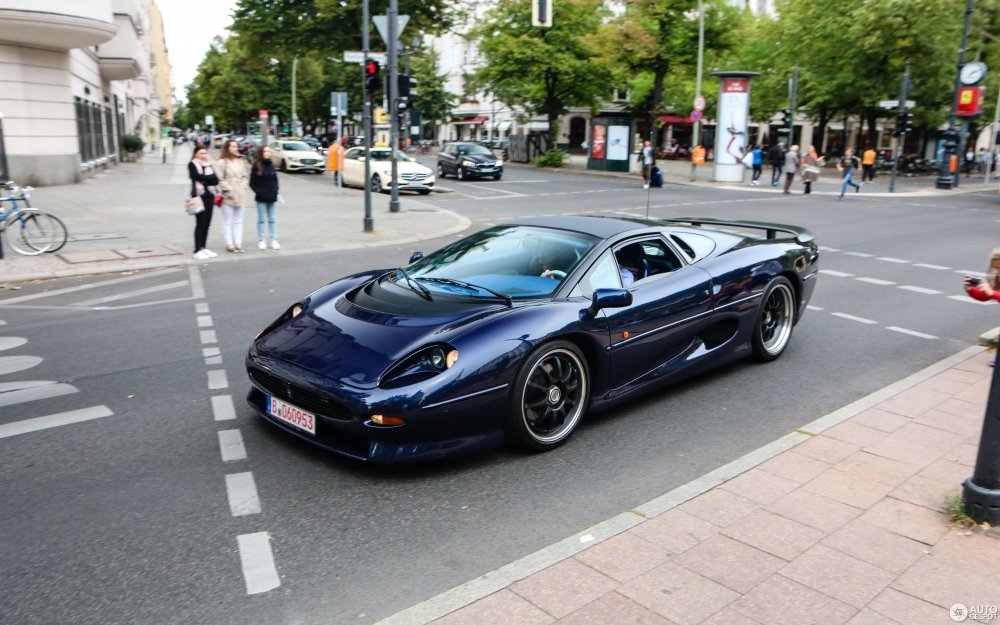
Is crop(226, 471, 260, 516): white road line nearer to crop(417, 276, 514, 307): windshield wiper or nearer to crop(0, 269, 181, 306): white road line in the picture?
crop(417, 276, 514, 307): windshield wiper

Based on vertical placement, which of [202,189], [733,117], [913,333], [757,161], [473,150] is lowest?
[913,333]

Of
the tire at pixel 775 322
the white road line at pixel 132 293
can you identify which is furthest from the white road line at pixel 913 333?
the white road line at pixel 132 293

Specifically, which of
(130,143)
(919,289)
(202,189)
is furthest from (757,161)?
(130,143)

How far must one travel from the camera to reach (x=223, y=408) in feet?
17.6

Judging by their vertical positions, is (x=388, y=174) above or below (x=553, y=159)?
below

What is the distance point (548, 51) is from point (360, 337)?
39.6m

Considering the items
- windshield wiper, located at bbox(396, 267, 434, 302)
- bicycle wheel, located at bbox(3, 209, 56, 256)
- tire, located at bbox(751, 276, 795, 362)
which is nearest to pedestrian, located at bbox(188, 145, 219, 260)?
bicycle wheel, located at bbox(3, 209, 56, 256)

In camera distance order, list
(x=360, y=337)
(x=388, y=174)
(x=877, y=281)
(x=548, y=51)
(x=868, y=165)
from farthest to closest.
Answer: (x=548, y=51)
(x=868, y=165)
(x=388, y=174)
(x=877, y=281)
(x=360, y=337)

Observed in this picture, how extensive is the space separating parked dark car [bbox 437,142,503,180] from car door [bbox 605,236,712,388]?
2732cm

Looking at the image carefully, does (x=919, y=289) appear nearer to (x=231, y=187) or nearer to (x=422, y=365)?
(x=422, y=365)

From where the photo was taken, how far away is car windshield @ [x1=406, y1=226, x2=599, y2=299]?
502 centimetres

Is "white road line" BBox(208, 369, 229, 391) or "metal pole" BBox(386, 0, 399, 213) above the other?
"metal pole" BBox(386, 0, 399, 213)

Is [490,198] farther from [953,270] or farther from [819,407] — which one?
[819,407]

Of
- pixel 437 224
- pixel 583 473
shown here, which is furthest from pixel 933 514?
pixel 437 224
